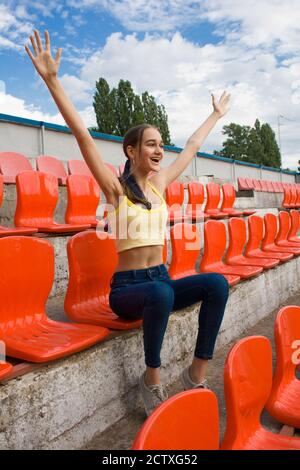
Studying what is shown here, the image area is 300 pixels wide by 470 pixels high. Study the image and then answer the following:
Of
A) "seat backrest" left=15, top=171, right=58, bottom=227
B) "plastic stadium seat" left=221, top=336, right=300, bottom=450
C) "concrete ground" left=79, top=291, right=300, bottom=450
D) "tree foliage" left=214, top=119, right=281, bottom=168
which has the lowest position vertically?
"concrete ground" left=79, top=291, right=300, bottom=450

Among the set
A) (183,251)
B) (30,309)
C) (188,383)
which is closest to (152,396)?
(188,383)

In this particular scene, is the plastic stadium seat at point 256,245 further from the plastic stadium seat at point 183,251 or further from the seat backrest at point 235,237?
the plastic stadium seat at point 183,251

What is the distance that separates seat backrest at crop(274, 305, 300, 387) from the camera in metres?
1.81

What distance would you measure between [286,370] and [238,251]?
7.60 feet

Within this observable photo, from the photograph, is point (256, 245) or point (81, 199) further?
point (256, 245)

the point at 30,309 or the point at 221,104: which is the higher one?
the point at 221,104

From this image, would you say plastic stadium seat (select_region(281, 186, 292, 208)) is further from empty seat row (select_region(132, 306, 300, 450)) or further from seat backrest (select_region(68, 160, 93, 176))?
empty seat row (select_region(132, 306, 300, 450))

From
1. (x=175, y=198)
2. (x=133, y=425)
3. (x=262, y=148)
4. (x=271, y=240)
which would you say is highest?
(x=262, y=148)

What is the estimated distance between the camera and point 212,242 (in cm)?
360

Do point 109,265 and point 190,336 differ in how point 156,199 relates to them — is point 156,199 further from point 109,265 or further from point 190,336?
point 190,336

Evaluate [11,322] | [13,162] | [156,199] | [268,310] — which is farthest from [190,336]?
[13,162]

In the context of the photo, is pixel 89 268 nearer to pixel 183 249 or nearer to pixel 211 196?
pixel 183 249

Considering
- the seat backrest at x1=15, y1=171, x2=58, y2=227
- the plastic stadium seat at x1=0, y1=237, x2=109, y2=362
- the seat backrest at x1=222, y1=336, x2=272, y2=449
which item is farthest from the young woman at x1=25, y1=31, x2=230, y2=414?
the seat backrest at x1=15, y1=171, x2=58, y2=227

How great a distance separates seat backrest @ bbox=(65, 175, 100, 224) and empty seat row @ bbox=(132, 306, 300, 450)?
2221mm
